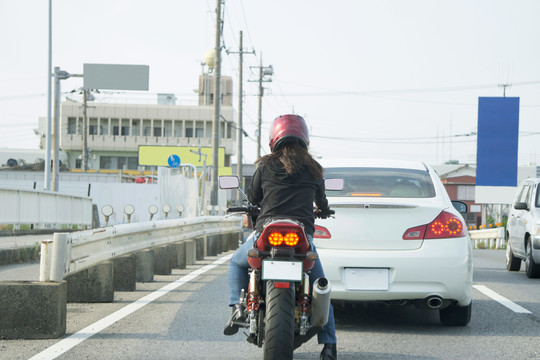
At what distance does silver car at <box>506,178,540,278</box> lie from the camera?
13039 mm

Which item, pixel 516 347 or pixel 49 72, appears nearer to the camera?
pixel 516 347

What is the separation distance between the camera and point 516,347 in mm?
6375

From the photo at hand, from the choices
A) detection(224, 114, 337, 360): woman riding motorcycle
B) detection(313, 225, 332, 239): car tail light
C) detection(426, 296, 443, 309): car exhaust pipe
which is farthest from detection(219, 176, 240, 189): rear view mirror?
detection(426, 296, 443, 309): car exhaust pipe

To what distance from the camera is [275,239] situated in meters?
4.66

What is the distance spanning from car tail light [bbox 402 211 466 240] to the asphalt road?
2.74 ft

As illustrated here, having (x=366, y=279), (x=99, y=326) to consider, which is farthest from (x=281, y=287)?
(x=99, y=326)

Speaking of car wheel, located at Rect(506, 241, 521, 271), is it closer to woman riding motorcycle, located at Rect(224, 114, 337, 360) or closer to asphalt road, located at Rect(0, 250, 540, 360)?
asphalt road, located at Rect(0, 250, 540, 360)

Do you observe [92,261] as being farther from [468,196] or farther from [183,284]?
[468,196]

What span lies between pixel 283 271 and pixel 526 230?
993 cm

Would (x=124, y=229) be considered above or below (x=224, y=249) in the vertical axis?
above

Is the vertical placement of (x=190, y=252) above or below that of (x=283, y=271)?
below

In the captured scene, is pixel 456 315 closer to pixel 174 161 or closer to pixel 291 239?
pixel 291 239

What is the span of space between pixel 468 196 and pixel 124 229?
268 ft

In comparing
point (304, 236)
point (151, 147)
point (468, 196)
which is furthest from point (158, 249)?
point (468, 196)
